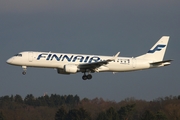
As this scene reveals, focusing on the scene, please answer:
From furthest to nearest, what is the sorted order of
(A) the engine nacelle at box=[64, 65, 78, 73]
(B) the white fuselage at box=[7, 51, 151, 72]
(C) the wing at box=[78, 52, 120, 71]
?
A: (B) the white fuselage at box=[7, 51, 151, 72], (A) the engine nacelle at box=[64, 65, 78, 73], (C) the wing at box=[78, 52, 120, 71]

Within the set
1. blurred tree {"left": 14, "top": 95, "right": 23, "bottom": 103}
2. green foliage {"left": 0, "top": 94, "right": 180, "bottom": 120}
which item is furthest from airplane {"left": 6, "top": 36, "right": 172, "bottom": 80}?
blurred tree {"left": 14, "top": 95, "right": 23, "bottom": 103}

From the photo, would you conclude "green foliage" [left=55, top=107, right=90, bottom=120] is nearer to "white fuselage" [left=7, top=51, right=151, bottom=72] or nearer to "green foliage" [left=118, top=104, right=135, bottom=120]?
"green foliage" [left=118, top=104, right=135, bottom=120]

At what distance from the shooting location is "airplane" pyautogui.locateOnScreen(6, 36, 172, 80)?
73.1 m

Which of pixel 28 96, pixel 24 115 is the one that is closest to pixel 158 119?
pixel 24 115

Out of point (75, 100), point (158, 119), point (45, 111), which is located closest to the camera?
point (158, 119)

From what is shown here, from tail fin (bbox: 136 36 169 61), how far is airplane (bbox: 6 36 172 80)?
5.13 feet

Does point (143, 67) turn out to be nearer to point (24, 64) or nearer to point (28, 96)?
point (24, 64)

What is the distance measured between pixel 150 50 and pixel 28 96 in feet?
349

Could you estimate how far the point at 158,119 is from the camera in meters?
88.9

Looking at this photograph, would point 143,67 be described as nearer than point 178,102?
Yes

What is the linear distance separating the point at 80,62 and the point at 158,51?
13.8m

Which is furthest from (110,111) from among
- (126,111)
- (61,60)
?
(61,60)

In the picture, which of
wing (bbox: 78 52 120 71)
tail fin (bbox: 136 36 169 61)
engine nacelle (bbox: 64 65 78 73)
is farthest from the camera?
A: tail fin (bbox: 136 36 169 61)

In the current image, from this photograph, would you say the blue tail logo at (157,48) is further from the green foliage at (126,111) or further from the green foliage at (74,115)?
the green foliage at (74,115)
